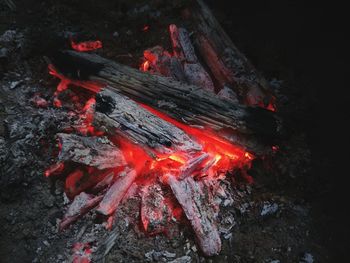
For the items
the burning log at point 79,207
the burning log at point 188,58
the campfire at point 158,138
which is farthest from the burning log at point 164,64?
the burning log at point 79,207

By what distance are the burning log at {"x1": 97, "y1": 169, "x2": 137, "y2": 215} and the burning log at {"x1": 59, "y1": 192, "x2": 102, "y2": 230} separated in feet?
0.39

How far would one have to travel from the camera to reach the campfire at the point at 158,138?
314cm

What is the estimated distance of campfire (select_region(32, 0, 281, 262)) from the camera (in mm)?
3141

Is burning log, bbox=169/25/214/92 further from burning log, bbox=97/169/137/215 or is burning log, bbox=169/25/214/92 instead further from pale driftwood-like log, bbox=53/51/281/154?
burning log, bbox=97/169/137/215

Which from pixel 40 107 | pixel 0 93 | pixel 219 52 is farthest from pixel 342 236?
pixel 0 93

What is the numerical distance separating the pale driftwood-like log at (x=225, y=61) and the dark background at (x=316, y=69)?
0.48 metres

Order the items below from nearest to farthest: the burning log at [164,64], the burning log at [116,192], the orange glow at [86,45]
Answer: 1. the burning log at [116,192]
2. the burning log at [164,64]
3. the orange glow at [86,45]

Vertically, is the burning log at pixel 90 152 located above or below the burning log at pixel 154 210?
above

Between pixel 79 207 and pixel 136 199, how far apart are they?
0.60 meters

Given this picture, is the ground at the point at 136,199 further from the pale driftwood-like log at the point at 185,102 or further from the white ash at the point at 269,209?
the pale driftwood-like log at the point at 185,102

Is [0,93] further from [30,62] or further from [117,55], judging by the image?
[117,55]

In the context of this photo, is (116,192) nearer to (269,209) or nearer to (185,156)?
(185,156)

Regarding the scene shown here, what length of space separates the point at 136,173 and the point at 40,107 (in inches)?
64.7

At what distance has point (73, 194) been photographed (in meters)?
3.22
